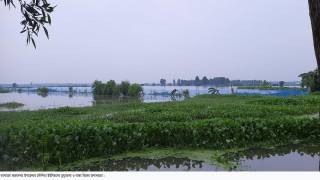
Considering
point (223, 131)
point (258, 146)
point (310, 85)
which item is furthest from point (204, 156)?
point (310, 85)

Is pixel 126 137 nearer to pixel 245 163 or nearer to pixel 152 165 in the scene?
pixel 152 165

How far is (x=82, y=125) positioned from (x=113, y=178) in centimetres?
200

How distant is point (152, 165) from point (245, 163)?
4.31ft

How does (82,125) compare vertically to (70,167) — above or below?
above

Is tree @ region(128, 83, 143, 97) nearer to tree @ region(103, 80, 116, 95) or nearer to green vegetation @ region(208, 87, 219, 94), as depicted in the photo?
tree @ region(103, 80, 116, 95)

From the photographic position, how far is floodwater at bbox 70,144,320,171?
4.20 meters

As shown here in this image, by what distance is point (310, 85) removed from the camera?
20.1 m

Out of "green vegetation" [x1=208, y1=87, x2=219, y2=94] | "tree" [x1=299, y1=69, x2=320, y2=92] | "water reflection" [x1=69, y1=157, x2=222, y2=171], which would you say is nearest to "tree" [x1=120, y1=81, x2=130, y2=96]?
"green vegetation" [x1=208, y1=87, x2=219, y2=94]

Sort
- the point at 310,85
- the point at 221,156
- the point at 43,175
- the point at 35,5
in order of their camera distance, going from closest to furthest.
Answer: the point at 35,5 < the point at 43,175 < the point at 221,156 < the point at 310,85

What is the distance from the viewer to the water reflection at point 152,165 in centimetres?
419

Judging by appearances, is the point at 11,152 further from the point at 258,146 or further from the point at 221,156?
the point at 258,146

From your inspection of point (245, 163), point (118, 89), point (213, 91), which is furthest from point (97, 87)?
point (245, 163)

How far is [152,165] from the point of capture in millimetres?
4410

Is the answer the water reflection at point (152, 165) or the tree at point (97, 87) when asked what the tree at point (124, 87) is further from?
the water reflection at point (152, 165)
